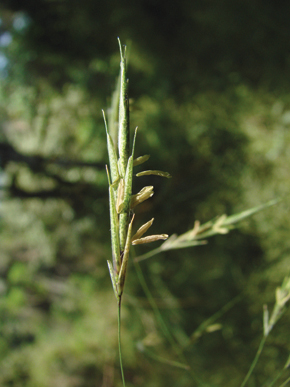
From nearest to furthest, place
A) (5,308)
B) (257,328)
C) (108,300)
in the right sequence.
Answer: (257,328) < (108,300) < (5,308)

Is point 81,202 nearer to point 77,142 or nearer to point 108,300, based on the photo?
point 77,142

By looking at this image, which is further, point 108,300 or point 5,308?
point 5,308

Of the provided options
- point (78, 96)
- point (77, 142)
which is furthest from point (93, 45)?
point (77, 142)

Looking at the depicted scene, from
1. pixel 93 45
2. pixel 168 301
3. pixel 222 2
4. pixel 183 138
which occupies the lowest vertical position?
pixel 168 301

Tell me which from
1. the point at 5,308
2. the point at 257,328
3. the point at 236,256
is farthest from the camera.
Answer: the point at 5,308

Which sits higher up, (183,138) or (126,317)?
(183,138)

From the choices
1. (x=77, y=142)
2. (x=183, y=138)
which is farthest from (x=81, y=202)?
(x=183, y=138)
